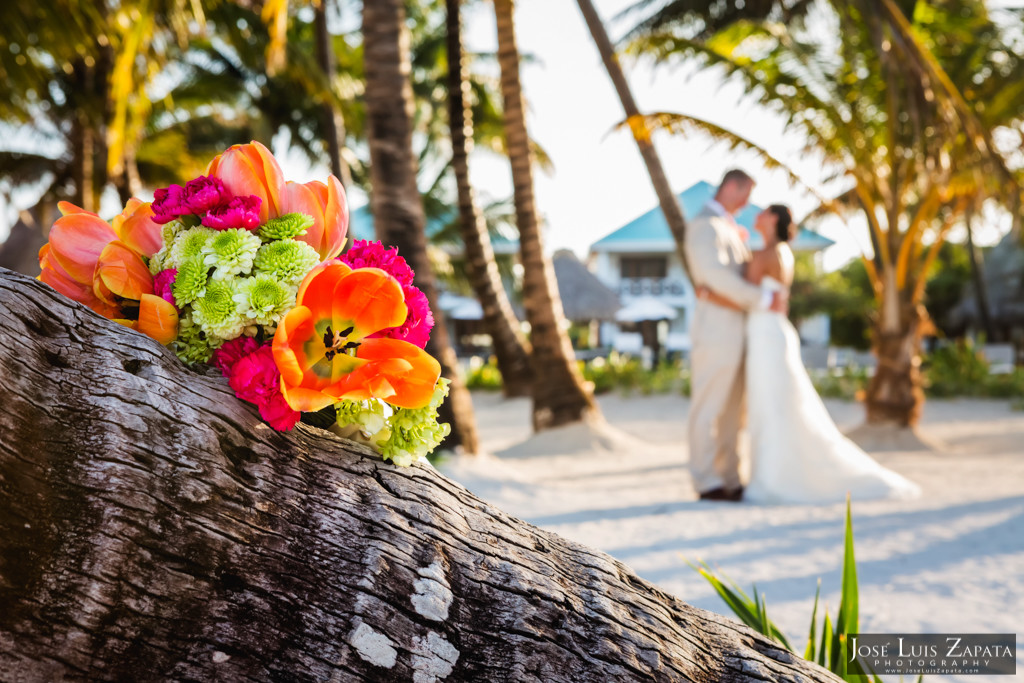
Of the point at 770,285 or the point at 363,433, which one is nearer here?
the point at 363,433

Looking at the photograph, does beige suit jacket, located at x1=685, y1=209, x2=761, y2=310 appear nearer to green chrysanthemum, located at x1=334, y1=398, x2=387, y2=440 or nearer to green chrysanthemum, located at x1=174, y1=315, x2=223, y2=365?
green chrysanthemum, located at x1=334, y1=398, x2=387, y2=440

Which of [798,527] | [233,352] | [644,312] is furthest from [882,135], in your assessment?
[644,312]

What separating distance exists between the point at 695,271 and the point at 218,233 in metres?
4.55

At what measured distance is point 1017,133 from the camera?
24.0 feet

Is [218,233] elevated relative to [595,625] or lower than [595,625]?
elevated

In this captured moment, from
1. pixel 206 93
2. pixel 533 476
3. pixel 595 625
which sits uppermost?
pixel 206 93

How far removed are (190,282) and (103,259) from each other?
0.17 m

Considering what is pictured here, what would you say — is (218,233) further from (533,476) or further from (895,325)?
(895,325)

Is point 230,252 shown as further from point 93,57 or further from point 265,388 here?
point 93,57

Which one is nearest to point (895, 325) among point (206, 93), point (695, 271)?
point (695, 271)

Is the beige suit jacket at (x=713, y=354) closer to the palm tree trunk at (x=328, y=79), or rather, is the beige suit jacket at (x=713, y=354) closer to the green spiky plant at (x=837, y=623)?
the green spiky plant at (x=837, y=623)

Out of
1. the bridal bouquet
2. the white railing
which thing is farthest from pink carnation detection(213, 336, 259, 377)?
the white railing

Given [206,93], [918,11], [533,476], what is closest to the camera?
[533,476]

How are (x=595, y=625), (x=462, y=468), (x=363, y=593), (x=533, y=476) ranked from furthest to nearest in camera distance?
(x=533, y=476)
(x=462, y=468)
(x=595, y=625)
(x=363, y=593)
